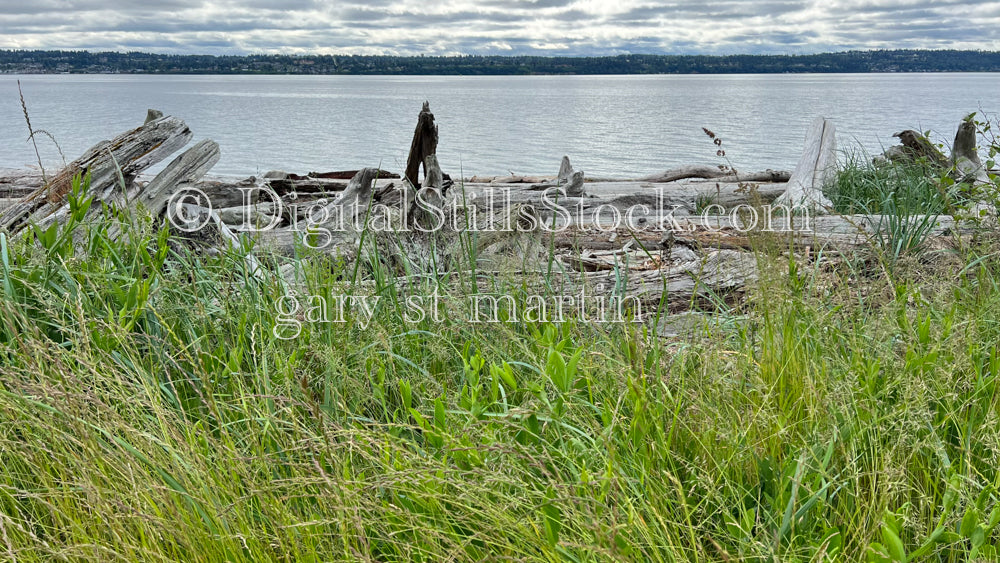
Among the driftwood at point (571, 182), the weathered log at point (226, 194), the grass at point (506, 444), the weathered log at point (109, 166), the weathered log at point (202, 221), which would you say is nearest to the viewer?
the grass at point (506, 444)

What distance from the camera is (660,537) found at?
1.55m

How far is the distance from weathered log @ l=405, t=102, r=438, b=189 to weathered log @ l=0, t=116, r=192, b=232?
1.96 meters

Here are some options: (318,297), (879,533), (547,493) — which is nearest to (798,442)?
(879,533)

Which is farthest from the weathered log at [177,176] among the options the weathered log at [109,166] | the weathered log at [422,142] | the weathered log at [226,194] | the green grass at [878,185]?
the green grass at [878,185]

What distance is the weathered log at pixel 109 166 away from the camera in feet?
16.2

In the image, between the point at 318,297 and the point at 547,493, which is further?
the point at 318,297

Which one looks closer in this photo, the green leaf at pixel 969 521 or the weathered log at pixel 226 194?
the green leaf at pixel 969 521

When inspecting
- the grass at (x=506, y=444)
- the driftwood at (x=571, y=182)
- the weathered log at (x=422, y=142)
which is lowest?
the grass at (x=506, y=444)

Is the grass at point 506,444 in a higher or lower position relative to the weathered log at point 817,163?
lower

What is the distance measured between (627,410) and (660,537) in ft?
2.31

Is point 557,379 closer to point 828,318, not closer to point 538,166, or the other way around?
point 828,318

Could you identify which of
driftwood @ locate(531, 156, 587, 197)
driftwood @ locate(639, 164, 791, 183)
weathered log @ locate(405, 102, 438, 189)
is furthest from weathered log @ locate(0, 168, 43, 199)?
driftwood @ locate(639, 164, 791, 183)

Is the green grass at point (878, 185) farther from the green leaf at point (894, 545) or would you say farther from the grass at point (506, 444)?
the green leaf at point (894, 545)

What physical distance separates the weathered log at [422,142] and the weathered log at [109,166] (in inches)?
77.2
